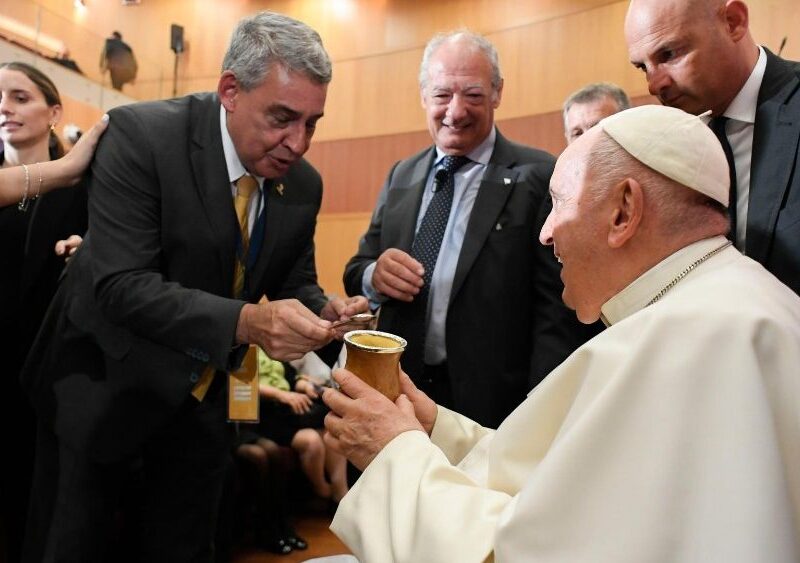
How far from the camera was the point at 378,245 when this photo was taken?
3.21m

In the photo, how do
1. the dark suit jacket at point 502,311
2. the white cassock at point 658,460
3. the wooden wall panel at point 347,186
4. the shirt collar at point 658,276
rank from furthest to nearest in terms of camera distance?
the wooden wall panel at point 347,186 < the dark suit jacket at point 502,311 < the shirt collar at point 658,276 < the white cassock at point 658,460

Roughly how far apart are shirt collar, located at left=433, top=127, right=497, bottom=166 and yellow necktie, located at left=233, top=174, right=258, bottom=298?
0.93 m

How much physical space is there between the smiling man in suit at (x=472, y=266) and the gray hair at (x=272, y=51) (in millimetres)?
744

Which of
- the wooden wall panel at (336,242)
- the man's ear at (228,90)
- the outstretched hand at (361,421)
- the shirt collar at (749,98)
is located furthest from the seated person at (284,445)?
the wooden wall panel at (336,242)

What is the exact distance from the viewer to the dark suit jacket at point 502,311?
2668mm

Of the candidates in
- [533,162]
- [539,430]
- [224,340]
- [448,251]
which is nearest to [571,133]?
[533,162]

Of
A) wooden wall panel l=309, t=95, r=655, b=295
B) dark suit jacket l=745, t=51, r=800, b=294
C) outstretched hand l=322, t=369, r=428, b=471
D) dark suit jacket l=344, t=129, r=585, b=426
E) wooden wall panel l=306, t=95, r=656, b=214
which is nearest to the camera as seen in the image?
outstretched hand l=322, t=369, r=428, b=471

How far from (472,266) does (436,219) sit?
292 millimetres

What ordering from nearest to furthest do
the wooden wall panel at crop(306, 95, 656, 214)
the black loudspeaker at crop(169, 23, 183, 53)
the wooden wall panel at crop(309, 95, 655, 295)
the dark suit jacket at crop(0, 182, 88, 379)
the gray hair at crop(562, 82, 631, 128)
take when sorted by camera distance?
1. the dark suit jacket at crop(0, 182, 88, 379)
2. the gray hair at crop(562, 82, 631, 128)
3. the wooden wall panel at crop(306, 95, 656, 214)
4. the wooden wall panel at crop(309, 95, 655, 295)
5. the black loudspeaker at crop(169, 23, 183, 53)

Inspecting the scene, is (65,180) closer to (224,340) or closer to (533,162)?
(224,340)

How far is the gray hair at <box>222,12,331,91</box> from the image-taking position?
2.23 meters

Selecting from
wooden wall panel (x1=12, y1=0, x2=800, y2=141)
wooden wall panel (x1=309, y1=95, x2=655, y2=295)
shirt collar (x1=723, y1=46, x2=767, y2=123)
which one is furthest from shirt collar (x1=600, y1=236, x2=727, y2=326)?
wooden wall panel (x1=309, y1=95, x2=655, y2=295)

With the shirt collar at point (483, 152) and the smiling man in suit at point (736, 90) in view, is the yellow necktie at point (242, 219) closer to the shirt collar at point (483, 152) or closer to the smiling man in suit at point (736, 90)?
the shirt collar at point (483, 152)

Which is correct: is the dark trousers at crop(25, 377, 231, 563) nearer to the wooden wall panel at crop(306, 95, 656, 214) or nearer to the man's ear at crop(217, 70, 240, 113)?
the man's ear at crop(217, 70, 240, 113)
